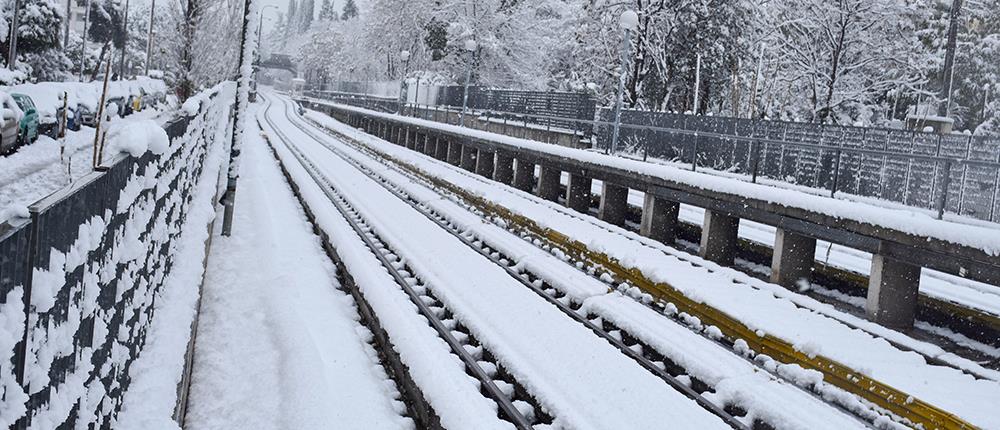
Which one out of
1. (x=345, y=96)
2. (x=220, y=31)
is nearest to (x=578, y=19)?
(x=220, y=31)

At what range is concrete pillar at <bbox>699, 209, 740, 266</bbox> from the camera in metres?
13.1

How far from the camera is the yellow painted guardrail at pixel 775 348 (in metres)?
6.29

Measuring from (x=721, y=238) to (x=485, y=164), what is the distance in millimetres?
14069

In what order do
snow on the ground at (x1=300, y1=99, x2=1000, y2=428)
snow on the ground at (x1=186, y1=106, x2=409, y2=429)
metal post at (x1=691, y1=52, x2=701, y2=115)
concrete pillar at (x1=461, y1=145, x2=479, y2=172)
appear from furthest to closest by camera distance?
metal post at (x1=691, y1=52, x2=701, y2=115), concrete pillar at (x1=461, y1=145, x2=479, y2=172), snow on the ground at (x1=300, y1=99, x2=1000, y2=428), snow on the ground at (x1=186, y1=106, x2=409, y2=429)

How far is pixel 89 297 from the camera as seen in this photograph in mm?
3248

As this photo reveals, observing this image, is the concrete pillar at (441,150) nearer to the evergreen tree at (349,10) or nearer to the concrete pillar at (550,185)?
the concrete pillar at (550,185)

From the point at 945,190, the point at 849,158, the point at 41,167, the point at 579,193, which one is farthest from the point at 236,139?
the point at 849,158

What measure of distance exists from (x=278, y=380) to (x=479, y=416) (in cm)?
188

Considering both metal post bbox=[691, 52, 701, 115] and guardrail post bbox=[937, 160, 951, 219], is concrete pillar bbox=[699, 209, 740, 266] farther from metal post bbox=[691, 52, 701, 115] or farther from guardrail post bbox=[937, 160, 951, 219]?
metal post bbox=[691, 52, 701, 115]

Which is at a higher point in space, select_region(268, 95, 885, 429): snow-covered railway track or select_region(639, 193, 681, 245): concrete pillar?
select_region(639, 193, 681, 245): concrete pillar

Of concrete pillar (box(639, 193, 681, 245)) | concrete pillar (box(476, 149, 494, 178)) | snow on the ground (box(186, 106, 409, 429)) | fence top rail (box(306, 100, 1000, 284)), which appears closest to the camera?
snow on the ground (box(186, 106, 409, 429))

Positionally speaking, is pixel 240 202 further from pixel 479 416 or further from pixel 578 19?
pixel 578 19

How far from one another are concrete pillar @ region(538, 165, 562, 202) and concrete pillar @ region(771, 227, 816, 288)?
33.0 feet

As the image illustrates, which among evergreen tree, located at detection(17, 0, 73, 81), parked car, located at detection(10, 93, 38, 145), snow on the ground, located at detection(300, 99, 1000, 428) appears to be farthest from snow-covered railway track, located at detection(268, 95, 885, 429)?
evergreen tree, located at detection(17, 0, 73, 81)
